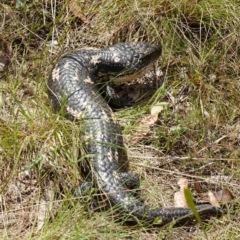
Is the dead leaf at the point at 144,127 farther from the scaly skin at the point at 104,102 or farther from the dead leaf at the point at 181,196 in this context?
the dead leaf at the point at 181,196

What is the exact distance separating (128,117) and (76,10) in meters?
1.10

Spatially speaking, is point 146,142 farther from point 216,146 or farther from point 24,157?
point 24,157

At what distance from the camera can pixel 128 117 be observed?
189 inches

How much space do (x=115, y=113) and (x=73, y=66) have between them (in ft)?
1.64

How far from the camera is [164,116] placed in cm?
481

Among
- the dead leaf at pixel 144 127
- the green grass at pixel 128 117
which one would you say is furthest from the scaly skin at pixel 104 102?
the dead leaf at pixel 144 127

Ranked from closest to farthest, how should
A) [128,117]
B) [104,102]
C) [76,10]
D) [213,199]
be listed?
1. [213,199]
2. [104,102]
3. [128,117]
4. [76,10]

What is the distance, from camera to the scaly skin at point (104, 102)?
4.03 metres

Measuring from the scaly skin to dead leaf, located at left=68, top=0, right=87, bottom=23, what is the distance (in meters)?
0.36

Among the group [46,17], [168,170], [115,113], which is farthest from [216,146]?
[46,17]

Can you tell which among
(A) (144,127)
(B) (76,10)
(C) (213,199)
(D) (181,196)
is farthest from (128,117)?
(B) (76,10)

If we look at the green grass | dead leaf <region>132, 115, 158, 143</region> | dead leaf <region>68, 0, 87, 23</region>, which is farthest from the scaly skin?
dead leaf <region>68, 0, 87, 23</region>

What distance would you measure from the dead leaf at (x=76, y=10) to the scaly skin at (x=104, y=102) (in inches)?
14.1

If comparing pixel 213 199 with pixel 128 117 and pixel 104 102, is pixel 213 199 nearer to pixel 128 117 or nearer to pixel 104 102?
pixel 128 117
